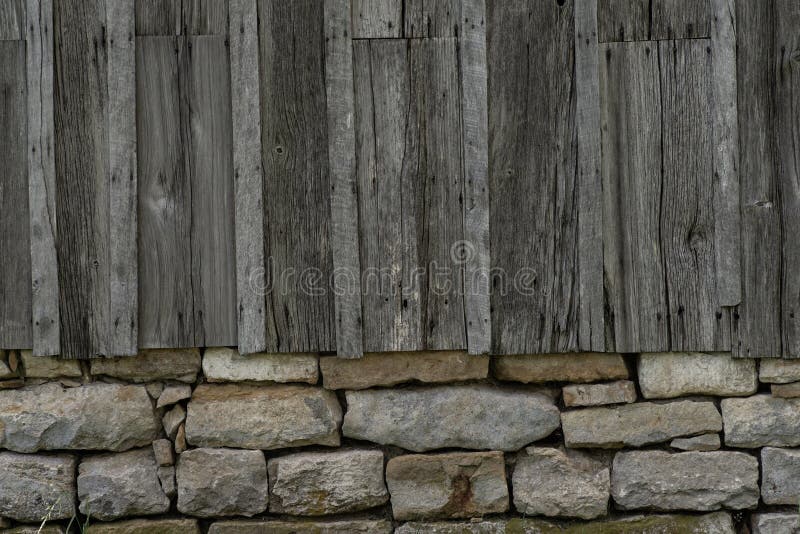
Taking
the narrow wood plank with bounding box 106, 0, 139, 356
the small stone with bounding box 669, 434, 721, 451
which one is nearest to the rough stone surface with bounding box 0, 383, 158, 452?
the narrow wood plank with bounding box 106, 0, 139, 356

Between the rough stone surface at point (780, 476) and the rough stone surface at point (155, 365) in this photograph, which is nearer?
the rough stone surface at point (780, 476)

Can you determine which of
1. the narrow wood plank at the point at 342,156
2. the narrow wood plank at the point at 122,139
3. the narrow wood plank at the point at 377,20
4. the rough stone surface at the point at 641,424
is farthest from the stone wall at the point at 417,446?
the narrow wood plank at the point at 377,20

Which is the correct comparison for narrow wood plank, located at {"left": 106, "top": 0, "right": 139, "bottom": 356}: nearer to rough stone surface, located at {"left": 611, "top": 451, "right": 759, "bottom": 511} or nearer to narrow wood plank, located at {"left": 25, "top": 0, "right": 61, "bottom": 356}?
narrow wood plank, located at {"left": 25, "top": 0, "right": 61, "bottom": 356}

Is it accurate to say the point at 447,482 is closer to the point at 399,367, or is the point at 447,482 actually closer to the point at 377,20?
the point at 399,367

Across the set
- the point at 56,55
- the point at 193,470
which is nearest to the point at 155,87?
the point at 56,55

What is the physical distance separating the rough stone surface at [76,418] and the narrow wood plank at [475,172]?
153 cm

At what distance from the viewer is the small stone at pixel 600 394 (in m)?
3.61

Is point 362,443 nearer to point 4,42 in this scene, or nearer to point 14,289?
point 14,289

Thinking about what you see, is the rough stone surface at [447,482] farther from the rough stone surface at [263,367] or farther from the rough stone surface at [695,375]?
the rough stone surface at [695,375]

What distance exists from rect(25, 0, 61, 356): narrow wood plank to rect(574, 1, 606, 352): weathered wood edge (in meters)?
2.31

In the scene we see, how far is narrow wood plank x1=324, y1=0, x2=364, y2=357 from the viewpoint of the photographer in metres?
3.53

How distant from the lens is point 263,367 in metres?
3.63

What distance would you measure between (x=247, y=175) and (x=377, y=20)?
2.91 feet

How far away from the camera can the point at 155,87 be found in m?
3.58
